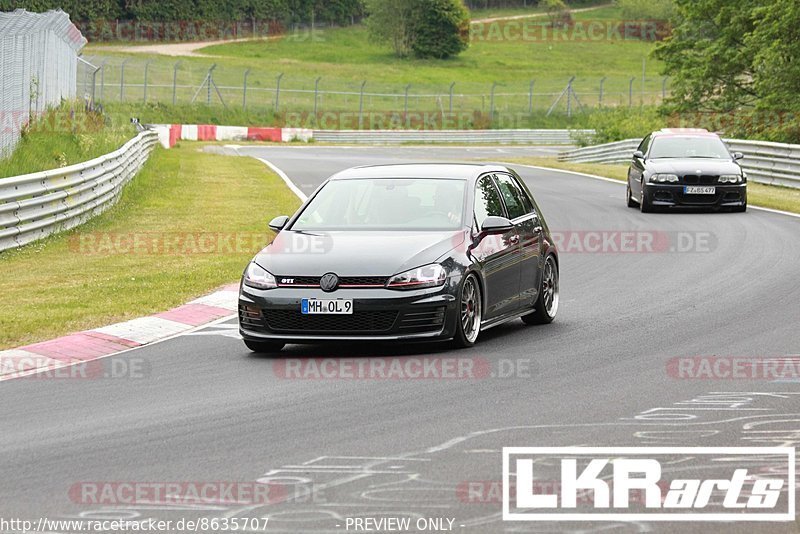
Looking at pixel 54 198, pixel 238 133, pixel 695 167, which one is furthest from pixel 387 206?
pixel 238 133

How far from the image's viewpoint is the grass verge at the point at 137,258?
13.0 m

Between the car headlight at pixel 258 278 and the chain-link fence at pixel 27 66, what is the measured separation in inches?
472

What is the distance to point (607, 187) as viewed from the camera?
32.9 meters

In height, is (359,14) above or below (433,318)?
above

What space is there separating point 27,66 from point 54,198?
6.37 metres

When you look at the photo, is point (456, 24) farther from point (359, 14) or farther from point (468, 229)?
point (468, 229)

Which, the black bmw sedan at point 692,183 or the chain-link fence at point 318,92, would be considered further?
the chain-link fence at point 318,92

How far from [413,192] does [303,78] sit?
84495mm

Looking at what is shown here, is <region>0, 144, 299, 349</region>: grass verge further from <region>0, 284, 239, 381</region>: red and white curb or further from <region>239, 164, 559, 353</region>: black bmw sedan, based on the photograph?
<region>239, 164, 559, 353</region>: black bmw sedan

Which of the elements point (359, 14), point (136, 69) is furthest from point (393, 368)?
point (359, 14)

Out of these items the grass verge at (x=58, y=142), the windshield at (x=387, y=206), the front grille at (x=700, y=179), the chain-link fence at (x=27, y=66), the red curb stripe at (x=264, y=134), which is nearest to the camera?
the windshield at (x=387, y=206)

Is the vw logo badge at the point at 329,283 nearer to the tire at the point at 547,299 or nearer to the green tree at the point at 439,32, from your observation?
the tire at the point at 547,299

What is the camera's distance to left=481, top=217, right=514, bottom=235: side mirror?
1147cm

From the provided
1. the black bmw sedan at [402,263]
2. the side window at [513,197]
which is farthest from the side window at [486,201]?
the side window at [513,197]
